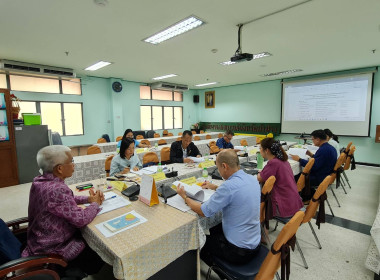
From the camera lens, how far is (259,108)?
8.90 metres

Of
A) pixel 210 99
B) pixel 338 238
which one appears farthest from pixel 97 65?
pixel 338 238

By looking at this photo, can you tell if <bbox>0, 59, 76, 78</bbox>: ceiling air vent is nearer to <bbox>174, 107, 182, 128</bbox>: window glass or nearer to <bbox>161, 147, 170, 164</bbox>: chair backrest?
<bbox>161, 147, 170, 164</bbox>: chair backrest

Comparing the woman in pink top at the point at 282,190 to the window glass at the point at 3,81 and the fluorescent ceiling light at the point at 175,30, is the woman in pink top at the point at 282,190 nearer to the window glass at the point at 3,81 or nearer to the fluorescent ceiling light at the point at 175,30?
the fluorescent ceiling light at the point at 175,30

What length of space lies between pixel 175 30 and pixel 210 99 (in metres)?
7.51

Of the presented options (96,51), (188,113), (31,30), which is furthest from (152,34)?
(188,113)

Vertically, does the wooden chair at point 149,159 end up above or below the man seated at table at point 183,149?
below

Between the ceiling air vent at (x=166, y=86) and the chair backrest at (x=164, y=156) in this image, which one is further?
the ceiling air vent at (x=166, y=86)

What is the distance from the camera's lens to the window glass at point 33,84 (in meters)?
5.85

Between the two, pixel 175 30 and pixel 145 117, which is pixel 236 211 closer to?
pixel 175 30

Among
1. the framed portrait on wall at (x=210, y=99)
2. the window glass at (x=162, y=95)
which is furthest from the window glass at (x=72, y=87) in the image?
the framed portrait on wall at (x=210, y=99)

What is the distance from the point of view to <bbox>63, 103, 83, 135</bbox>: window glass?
6.97m

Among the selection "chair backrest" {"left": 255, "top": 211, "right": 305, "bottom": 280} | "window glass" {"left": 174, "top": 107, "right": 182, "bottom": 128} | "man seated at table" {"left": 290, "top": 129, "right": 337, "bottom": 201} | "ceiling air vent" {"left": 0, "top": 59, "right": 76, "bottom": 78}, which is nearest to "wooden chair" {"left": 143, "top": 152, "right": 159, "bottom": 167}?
"chair backrest" {"left": 255, "top": 211, "right": 305, "bottom": 280}

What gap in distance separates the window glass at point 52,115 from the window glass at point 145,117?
3.30 m

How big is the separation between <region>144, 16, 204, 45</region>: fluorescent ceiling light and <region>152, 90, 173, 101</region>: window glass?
18.2 ft
